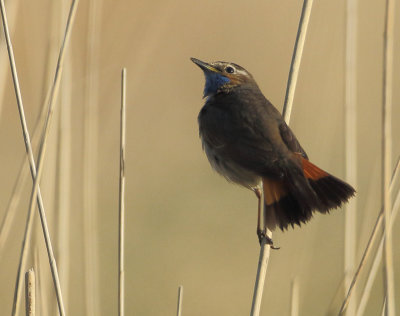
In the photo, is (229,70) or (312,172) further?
(229,70)

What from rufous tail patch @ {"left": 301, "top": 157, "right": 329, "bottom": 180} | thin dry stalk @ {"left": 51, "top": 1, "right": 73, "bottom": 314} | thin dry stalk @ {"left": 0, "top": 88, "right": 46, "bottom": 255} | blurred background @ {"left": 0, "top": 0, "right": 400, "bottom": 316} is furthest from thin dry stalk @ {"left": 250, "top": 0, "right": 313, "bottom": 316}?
blurred background @ {"left": 0, "top": 0, "right": 400, "bottom": 316}

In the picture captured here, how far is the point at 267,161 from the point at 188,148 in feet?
12.0

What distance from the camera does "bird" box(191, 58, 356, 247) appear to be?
2869 mm

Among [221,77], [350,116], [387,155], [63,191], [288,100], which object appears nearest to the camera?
[387,155]

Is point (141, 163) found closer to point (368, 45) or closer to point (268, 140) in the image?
point (368, 45)

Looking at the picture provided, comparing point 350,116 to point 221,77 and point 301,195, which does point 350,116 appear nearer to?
point 301,195

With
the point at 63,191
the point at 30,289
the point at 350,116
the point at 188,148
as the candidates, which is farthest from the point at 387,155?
the point at 188,148

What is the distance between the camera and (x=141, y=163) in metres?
6.62

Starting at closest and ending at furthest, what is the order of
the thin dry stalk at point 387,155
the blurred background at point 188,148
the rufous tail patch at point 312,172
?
the thin dry stalk at point 387,155
the rufous tail patch at point 312,172
the blurred background at point 188,148

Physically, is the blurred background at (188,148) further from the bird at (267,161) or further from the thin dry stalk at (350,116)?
the bird at (267,161)

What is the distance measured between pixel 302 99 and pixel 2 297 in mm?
2897

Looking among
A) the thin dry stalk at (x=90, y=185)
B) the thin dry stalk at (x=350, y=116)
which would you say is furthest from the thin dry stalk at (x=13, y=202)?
the thin dry stalk at (x=350, y=116)

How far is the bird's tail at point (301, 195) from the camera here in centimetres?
285

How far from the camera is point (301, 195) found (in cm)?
285
